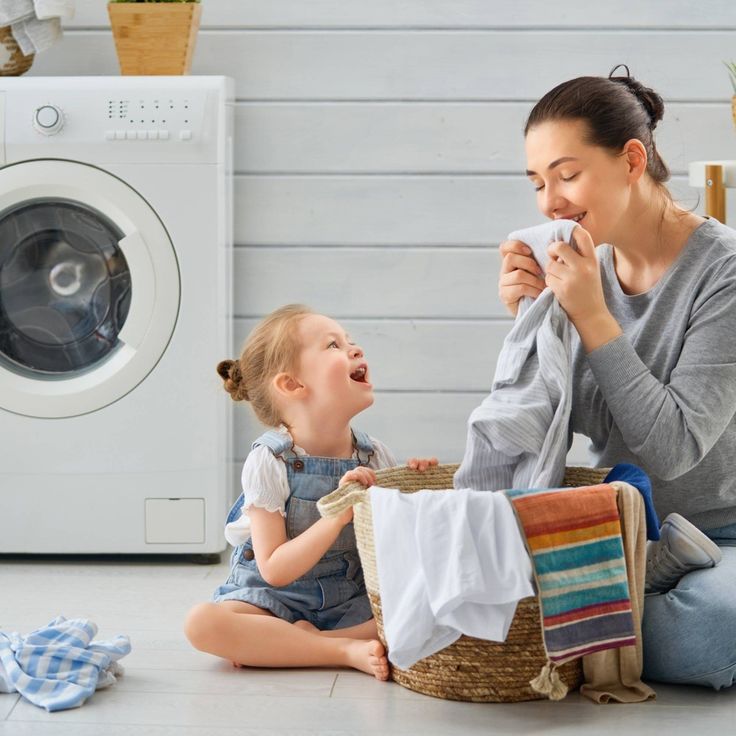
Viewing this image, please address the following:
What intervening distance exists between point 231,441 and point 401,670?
1.00 meters

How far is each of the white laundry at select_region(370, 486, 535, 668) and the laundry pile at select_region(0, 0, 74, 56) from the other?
150cm

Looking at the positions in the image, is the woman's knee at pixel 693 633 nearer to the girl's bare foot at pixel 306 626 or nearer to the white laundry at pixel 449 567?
the white laundry at pixel 449 567

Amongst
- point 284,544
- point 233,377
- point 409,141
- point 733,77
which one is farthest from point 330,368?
point 733,77

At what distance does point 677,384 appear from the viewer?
163 centimetres

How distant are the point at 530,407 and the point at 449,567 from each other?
0.30m

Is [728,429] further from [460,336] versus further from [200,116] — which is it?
[200,116]

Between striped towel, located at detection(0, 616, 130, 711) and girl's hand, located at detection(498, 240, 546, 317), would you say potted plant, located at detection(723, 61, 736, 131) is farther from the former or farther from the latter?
striped towel, located at detection(0, 616, 130, 711)

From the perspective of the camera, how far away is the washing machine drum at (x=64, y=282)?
7.77 feet

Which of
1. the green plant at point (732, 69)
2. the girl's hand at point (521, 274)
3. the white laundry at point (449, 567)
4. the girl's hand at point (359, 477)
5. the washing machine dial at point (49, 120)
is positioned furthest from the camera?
the green plant at point (732, 69)

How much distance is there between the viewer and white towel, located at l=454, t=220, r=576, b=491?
5.23ft

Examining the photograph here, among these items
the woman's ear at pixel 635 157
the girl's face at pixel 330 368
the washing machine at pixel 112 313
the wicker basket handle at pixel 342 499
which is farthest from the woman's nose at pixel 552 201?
the washing machine at pixel 112 313

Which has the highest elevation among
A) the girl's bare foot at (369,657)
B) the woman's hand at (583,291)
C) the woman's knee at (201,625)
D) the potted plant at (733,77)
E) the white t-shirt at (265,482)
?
the potted plant at (733,77)

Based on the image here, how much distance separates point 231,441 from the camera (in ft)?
8.32

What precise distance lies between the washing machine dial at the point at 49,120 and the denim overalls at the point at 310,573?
89 cm
